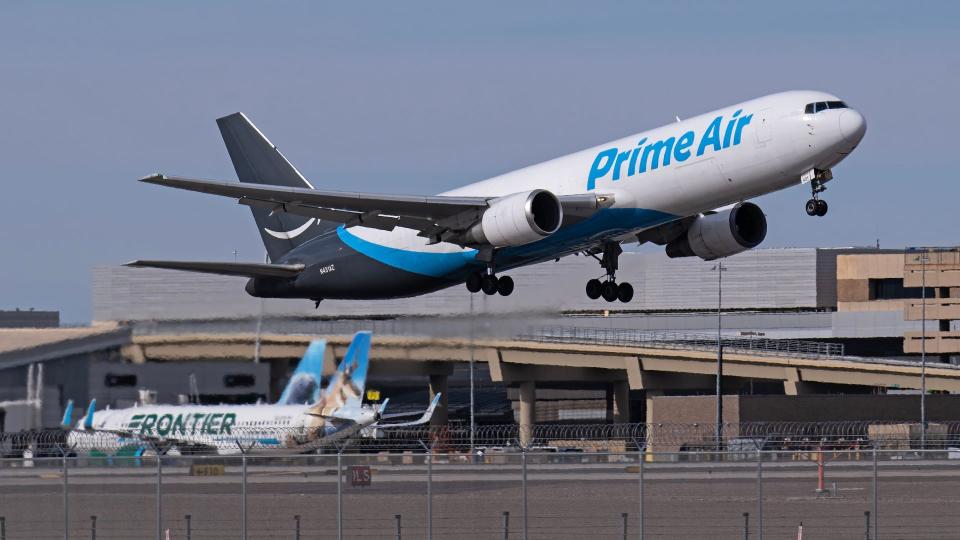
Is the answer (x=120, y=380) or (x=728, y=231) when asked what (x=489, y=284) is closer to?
(x=728, y=231)

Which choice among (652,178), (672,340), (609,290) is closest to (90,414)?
(652,178)

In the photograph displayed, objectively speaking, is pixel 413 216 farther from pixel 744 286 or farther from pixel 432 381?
pixel 744 286

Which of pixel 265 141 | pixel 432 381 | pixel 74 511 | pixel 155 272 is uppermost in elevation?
pixel 265 141

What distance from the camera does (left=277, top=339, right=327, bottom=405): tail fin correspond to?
140ft

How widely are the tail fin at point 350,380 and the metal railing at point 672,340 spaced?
500 centimetres

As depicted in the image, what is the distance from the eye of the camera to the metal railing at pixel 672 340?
203 feet

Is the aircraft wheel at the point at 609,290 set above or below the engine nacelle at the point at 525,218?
below

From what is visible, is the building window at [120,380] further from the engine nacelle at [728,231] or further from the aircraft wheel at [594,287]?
the engine nacelle at [728,231]

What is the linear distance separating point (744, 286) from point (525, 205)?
81.5 m

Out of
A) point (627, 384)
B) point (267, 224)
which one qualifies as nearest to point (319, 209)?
point (267, 224)

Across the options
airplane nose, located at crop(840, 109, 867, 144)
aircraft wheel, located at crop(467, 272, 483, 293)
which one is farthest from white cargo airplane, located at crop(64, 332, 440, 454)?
airplane nose, located at crop(840, 109, 867, 144)

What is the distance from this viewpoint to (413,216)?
4325cm

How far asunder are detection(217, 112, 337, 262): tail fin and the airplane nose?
18605mm

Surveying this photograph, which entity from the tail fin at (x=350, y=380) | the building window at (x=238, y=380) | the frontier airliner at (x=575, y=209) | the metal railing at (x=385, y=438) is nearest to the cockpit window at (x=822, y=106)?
the frontier airliner at (x=575, y=209)
